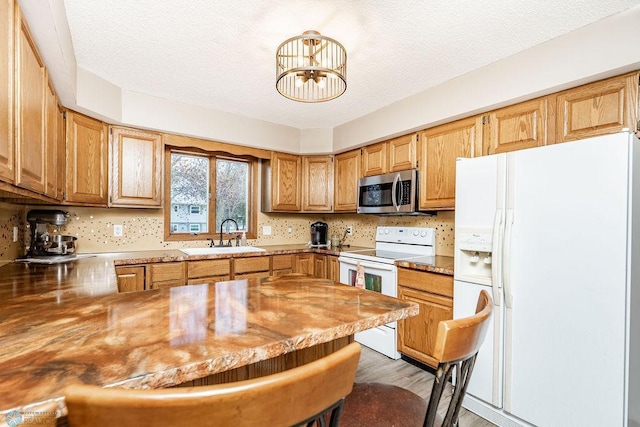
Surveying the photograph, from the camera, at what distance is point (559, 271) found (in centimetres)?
158

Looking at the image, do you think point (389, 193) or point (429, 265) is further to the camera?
point (389, 193)

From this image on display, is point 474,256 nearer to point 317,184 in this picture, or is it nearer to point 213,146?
point 317,184

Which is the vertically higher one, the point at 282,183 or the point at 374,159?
the point at 374,159

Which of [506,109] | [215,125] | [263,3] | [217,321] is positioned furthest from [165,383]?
[215,125]

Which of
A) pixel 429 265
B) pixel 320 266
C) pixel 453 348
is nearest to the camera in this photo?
pixel 453 348

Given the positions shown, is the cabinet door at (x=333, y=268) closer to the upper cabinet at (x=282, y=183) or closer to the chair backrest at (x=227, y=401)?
the upper cabinet at (x=282, y=183)

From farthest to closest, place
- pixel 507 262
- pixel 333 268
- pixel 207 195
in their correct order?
pixel 207 195
pixel 333 268
pixel 507 262

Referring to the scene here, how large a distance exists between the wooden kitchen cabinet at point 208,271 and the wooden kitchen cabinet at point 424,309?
166cm

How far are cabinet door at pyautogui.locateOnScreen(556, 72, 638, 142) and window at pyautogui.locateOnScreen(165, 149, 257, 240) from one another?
3.10m

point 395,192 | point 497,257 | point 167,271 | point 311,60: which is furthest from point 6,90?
point 395,192

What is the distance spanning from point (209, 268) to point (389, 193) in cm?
189

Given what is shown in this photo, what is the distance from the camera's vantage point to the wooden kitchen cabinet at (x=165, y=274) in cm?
262

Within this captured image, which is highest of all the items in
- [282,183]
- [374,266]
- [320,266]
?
[282,183]

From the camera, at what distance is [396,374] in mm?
2383
